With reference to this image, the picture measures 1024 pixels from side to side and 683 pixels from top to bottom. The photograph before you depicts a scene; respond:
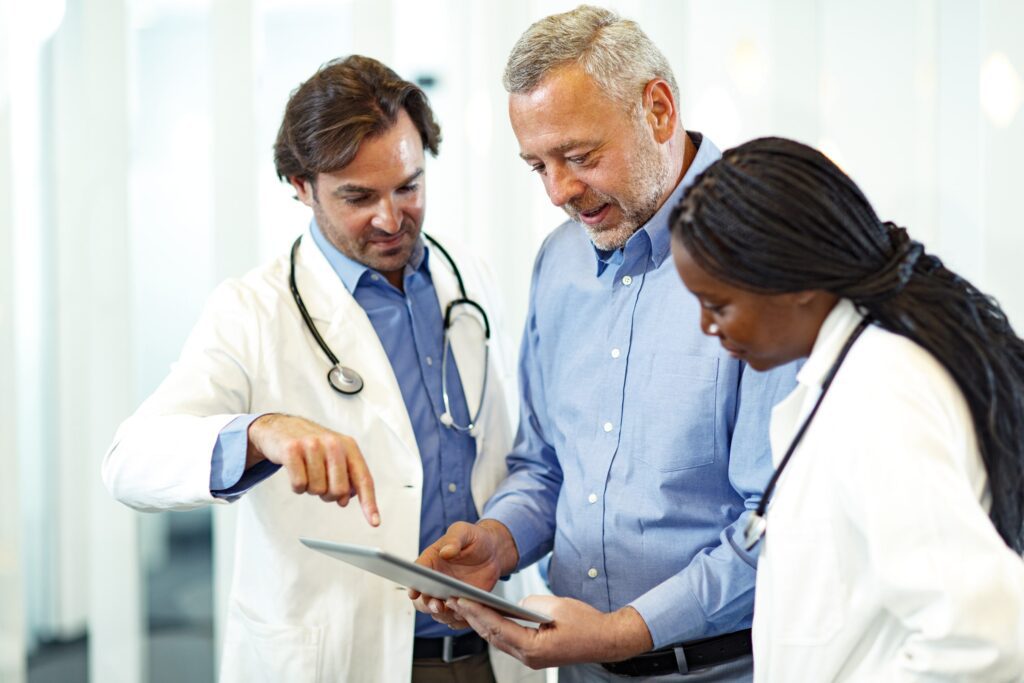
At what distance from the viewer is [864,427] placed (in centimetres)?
95

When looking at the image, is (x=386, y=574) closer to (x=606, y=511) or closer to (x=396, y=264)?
(x=606, y=511)

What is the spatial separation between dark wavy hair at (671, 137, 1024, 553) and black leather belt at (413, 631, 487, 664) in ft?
2.97

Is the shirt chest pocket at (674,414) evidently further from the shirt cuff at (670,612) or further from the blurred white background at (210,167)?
the blurred white background at (210,167)

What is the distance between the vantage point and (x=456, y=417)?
176 cm

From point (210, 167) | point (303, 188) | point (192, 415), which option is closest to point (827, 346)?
point (192, 415)

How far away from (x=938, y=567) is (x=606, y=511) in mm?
631

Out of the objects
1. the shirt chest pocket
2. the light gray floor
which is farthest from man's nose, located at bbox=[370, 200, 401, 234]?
the light gray floor

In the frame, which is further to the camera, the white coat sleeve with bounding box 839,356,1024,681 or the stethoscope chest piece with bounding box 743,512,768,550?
the stethoscope chest piece with bounding box 743,512,768,550

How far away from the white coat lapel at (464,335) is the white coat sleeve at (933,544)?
934 millimetres

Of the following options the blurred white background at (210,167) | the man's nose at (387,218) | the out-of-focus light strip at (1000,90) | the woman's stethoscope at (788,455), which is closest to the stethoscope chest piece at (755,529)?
the woman's stethoscope at (788,455)

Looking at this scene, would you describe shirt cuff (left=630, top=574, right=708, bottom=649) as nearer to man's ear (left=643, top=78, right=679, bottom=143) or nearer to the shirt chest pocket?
the shirt chest pocket

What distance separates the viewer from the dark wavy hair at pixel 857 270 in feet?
3.24

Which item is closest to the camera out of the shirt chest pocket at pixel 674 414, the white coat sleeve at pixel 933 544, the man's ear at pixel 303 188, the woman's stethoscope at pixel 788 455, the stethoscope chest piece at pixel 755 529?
the white coat sleeve at pixel 933 544

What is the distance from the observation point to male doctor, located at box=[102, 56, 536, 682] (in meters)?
1.51
